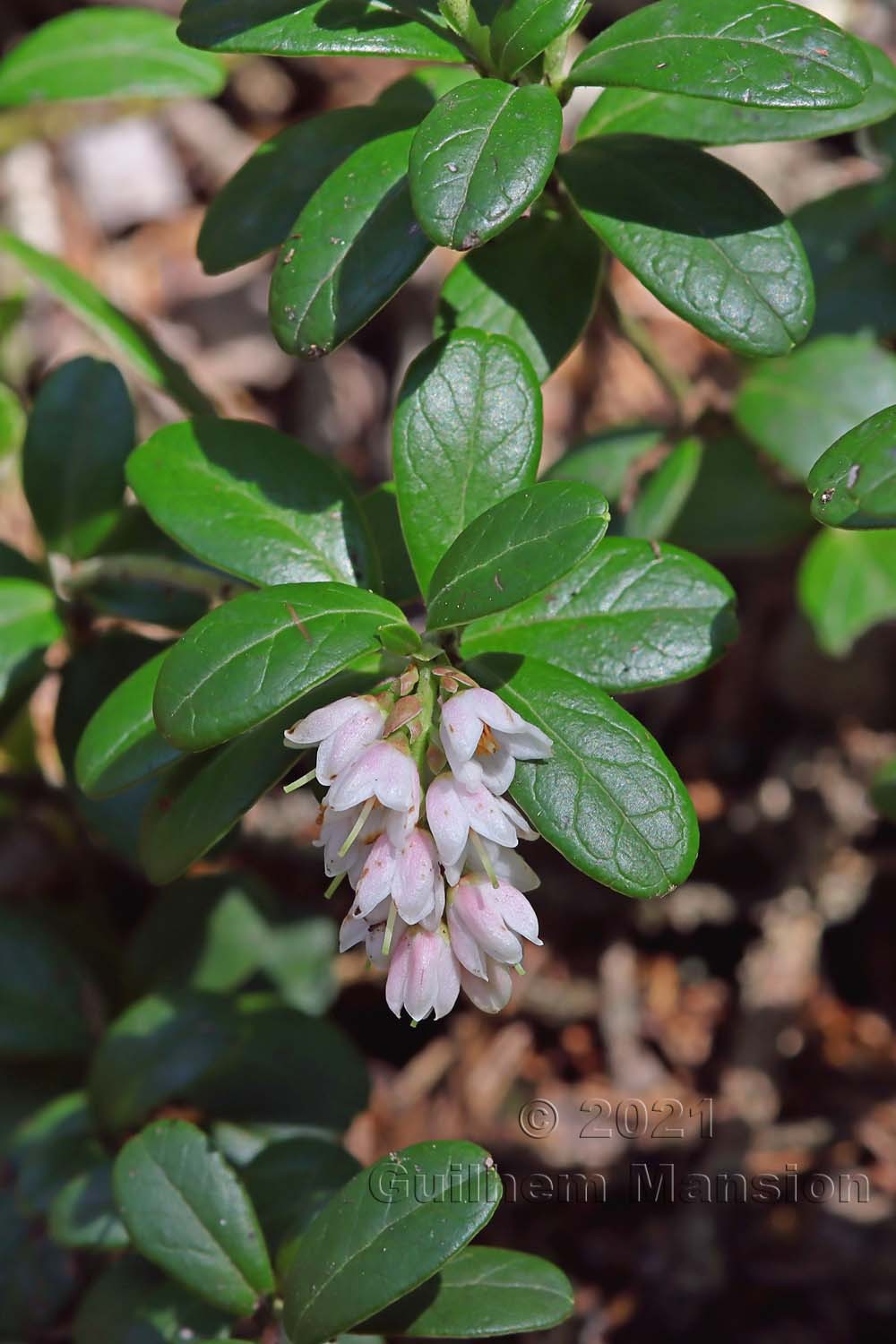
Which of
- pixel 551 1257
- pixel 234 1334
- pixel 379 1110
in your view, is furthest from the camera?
pixel 379 1110

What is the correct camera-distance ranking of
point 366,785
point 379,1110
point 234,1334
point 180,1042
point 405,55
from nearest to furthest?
point 366,785
point 405,55
point 234,1334
point 180,1042
point 379,1110

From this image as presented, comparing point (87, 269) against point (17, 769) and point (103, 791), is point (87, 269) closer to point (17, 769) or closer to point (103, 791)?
point (17, 769)

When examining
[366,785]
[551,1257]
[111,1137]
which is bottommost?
[551,1257]

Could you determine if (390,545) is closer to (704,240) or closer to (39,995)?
(704,240)

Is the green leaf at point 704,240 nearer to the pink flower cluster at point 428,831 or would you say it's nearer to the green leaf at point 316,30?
the green leaf at point 316,30

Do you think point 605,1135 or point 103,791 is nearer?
point 103,791

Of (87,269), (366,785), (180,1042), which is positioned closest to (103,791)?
(366,785)

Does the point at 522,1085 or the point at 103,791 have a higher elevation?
the point at 103,791

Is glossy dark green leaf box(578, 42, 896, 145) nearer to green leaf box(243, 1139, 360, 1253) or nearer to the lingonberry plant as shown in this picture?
the lingonberry plant
